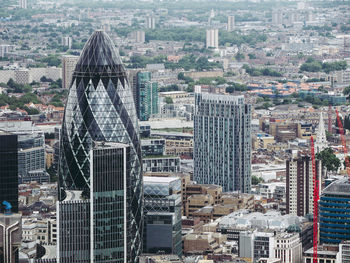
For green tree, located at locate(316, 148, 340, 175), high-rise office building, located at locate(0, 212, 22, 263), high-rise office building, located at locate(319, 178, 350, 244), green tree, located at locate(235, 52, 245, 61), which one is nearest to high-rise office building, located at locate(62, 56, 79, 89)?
green tree, located at locate(235, 52, 245, 61)

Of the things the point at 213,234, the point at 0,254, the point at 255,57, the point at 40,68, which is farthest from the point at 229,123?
the point at 255,57

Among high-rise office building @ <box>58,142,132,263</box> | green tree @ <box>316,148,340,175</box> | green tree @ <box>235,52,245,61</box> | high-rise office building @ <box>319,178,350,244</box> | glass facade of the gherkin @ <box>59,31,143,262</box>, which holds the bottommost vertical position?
high-rise office building @ <box>319,178,350,244</box>

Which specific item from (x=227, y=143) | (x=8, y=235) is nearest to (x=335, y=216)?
(x=227, y=143)

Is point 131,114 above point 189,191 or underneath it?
above

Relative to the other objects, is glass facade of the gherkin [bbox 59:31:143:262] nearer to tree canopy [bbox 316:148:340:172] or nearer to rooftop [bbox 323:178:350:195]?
rooftop [bbox 323:178:350:195]

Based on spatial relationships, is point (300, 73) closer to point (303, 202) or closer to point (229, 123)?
point (229, 123)

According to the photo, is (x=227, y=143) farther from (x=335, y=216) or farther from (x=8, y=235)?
(x=8, y=235)
